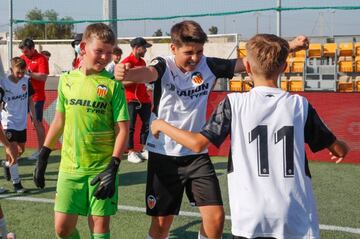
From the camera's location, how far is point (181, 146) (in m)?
3.94

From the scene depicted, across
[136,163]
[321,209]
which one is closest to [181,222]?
[321,209]

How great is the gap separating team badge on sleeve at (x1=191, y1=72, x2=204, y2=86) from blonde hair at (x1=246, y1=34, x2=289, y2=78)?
1.35m

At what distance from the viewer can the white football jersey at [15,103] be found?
750 centimetres

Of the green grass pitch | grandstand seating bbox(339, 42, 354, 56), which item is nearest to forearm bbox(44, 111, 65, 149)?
the green grass pitch

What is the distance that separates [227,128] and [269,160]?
0.84 ft

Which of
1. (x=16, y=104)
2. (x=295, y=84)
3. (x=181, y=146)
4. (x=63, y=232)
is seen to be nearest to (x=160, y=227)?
(x=181, y=146)

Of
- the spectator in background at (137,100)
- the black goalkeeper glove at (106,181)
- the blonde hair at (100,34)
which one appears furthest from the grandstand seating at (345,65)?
the black goalkeeper glove at (106,181)

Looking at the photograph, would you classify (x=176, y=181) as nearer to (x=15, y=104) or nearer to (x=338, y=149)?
(x=338, y=149)

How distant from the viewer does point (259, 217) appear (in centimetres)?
256

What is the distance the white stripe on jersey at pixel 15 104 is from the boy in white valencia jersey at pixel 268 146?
5.40 m

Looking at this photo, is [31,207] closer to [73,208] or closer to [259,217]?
[73,208]

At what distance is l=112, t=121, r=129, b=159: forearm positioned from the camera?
3590mm

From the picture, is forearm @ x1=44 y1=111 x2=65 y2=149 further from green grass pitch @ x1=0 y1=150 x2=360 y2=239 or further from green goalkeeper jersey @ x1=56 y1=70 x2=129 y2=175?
green grass pitch @ x1=0 y1=150 x2=360 y2=239

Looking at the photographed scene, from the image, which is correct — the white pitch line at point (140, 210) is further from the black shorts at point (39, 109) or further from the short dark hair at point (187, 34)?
the black shorts at point (39, 109)
